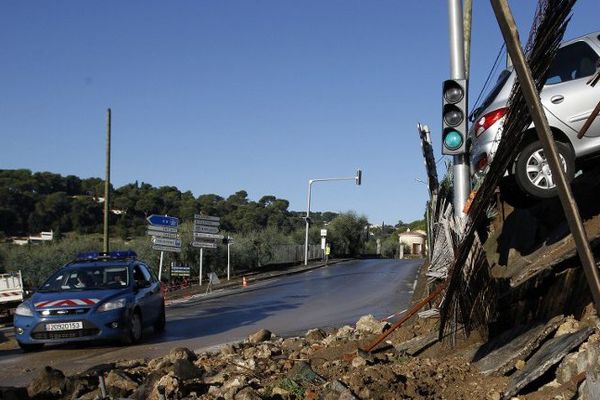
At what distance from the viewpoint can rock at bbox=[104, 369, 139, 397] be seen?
6871 millimetres

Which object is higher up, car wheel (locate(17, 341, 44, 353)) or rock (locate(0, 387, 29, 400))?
rock (locate(0, 387, 29, 400))

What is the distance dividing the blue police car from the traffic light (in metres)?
6.42

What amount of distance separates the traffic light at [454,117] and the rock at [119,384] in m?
4.39

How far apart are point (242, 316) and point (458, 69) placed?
392 inches

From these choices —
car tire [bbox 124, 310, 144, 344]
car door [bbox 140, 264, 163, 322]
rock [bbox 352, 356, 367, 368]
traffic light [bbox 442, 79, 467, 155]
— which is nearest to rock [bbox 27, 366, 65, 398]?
rock [bbox 352, 356, 367, 368]

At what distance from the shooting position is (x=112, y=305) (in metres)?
11.8

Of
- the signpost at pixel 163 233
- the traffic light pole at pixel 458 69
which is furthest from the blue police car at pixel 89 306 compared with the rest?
the signpost at pixel 163 233

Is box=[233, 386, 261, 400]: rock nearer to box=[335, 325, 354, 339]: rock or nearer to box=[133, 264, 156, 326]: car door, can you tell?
box=[335, 325, 354, 339]: rock

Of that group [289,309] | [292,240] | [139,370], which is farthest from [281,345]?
[292,240]

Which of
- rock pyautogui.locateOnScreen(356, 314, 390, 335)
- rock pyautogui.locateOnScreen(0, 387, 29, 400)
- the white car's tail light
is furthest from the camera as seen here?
rock pyautogui.locateOnScreen(356, 314, 390, 335)

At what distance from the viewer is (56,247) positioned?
1387 inches

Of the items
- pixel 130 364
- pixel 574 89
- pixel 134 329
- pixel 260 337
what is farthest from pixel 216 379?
pixel 134 329

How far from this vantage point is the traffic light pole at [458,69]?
8484mm

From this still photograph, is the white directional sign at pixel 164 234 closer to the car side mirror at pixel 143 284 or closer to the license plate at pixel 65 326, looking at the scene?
the car side mirror at pixel 143 284
